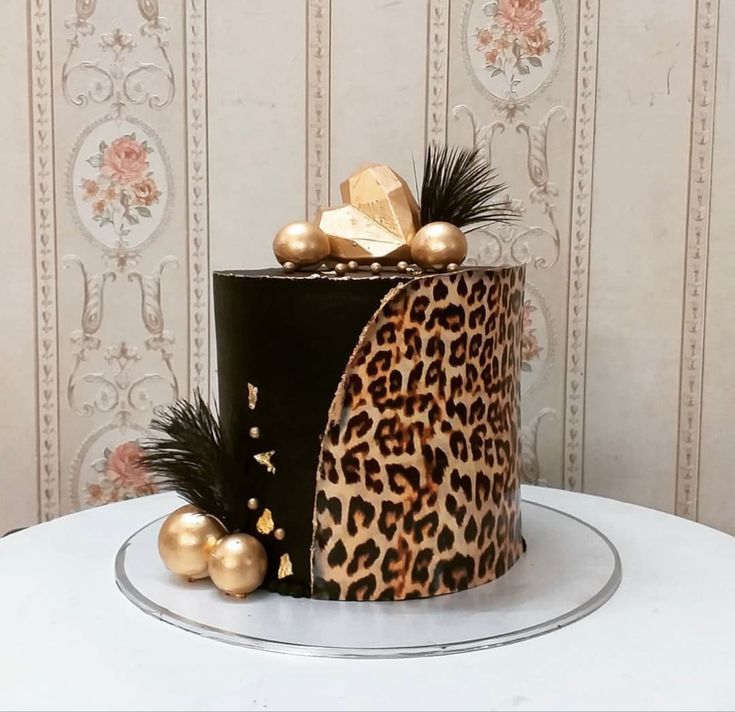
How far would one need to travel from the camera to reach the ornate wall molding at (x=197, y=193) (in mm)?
972

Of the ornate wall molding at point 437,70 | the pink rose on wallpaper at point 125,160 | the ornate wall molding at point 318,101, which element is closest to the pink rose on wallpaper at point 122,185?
the pink rose on wallpaper at point 125,160

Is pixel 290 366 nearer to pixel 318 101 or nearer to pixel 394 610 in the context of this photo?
pixel 394 610

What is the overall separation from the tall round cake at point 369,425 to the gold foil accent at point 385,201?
5 centimetres

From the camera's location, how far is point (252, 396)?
67 centimetres

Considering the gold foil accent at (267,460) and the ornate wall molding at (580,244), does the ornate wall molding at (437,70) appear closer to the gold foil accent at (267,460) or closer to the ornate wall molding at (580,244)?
the ornate wall molding at (580,244)

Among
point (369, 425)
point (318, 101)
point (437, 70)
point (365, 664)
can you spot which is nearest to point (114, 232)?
point (318, 101)

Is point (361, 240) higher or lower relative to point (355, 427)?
higher

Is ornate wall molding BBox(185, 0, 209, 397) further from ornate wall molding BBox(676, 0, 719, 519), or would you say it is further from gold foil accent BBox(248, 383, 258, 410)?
ornate wall molding BBox(676, 0, 719, 519)

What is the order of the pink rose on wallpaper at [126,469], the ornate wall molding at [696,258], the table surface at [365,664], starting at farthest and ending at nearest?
the pink rose on wallpaper at [126,469] < the ornate wall molding at [696,258] < the table surface at [365,664]

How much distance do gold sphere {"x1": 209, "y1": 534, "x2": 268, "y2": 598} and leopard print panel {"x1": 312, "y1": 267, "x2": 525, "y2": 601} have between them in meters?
0.04

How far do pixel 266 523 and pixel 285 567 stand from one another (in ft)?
0.12

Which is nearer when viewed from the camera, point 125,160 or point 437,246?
point 437,246

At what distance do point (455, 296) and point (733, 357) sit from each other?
0.46m

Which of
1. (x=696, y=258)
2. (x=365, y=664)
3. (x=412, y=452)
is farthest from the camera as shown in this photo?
(x=696, y=258)
